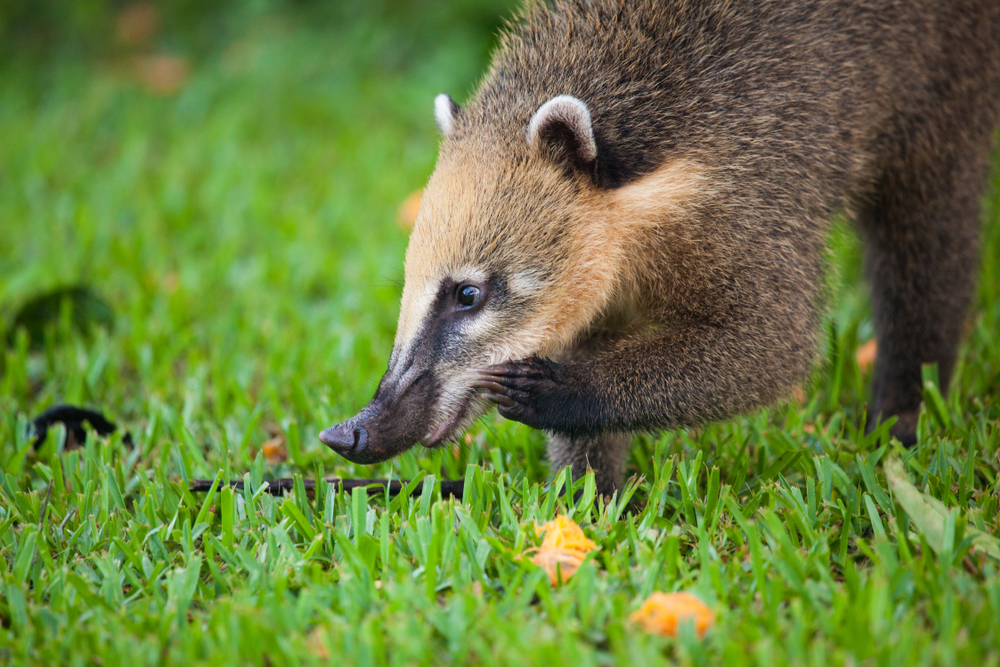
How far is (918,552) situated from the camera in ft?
7.55

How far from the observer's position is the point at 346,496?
8.69 feet

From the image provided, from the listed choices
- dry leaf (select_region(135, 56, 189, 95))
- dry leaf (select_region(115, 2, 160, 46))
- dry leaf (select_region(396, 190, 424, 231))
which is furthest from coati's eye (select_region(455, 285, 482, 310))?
dry leaf (select_region(115, 2, 160, 46))

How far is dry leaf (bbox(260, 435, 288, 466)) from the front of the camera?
128 inches

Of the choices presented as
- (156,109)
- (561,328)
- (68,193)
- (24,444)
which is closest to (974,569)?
(561,328)

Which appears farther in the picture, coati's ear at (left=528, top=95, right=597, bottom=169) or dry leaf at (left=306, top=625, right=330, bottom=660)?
coati's ear at (left=528, top=95, right=597, bottom=169)

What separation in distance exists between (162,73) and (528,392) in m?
6.11

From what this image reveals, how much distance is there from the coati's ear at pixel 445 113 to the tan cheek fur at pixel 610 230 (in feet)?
2.07

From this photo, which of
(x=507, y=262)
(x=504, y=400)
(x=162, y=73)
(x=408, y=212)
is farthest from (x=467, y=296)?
(x=162, y=73)

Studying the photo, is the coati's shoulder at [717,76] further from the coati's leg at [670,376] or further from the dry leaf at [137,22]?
the dry leaf at [137,22]

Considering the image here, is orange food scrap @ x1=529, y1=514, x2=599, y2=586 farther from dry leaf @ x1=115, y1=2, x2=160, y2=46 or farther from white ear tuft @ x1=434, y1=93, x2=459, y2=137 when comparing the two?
dry leaf @ x1=115, y1=2, x2=160, y2=46

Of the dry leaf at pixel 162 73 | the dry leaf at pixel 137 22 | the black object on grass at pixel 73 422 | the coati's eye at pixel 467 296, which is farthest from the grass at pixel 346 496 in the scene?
the dry leaf at pixel 137 22

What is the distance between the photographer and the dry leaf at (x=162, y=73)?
284 inches

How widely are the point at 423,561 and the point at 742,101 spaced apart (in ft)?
5.82

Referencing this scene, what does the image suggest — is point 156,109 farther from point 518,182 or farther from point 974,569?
point 974,569
